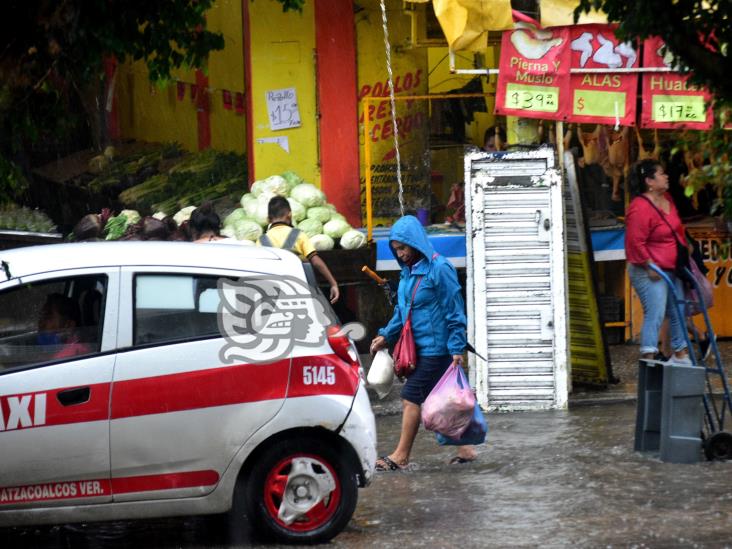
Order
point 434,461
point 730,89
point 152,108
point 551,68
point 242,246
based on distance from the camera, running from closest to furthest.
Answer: point 730,89 → point 242,246 → point 434,461 → point 551,68 → point 152,108

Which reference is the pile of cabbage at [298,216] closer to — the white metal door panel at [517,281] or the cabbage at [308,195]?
the cabbage at [308,195]

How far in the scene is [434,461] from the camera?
363 inches

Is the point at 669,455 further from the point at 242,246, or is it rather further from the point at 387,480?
the point at 242,246

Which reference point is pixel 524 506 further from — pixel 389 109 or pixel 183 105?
pixel 183 105

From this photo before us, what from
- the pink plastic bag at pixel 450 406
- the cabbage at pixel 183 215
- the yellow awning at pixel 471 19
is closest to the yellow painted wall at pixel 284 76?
the cabbage at pixel 183 215

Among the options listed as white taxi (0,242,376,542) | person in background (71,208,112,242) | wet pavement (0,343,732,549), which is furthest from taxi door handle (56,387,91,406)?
person in background (71,208,112,242)

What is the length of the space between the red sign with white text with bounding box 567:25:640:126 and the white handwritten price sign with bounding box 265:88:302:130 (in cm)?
350

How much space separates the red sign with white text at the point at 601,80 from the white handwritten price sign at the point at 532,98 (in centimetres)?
18

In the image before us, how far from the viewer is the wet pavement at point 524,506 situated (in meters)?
7.10

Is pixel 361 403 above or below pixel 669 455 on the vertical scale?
above

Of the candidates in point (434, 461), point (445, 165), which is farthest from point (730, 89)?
point (445, 165)

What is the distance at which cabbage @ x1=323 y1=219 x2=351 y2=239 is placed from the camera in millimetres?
12672

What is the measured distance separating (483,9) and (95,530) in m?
5.91

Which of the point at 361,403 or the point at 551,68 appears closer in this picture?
the point at 361,403
